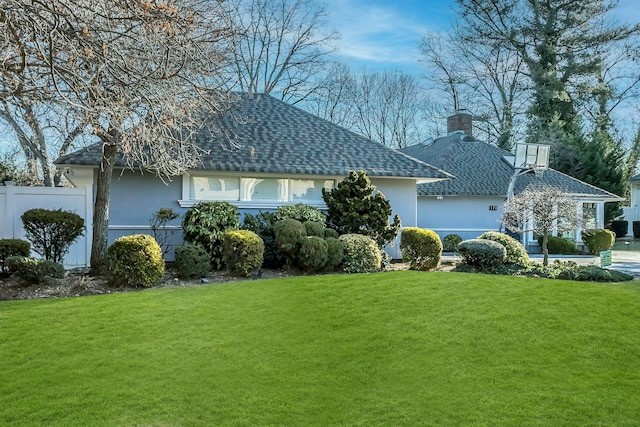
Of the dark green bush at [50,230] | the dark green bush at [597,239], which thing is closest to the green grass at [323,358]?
the dark green bush at [50,230]

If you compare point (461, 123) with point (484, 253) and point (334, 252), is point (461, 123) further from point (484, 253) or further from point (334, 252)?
point (334, 252)

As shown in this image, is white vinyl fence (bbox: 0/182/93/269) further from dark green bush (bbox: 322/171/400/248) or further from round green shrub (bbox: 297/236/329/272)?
dark green bush (bbox: 322/171/400/248)

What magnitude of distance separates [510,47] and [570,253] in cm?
1948

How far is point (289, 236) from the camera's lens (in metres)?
11.9

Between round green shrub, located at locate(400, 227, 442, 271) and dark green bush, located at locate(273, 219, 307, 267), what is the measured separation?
8.63 ft

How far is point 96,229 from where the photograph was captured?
38.0 ft

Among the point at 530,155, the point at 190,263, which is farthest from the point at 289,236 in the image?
the point at 530,155

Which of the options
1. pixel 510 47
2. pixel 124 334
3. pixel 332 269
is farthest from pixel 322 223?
pixel 510 47

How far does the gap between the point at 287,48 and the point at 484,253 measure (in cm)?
2164

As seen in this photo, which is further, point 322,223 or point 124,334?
point 322,223

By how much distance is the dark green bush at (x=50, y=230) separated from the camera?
11016mm

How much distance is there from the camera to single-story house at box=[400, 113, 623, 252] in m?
24.3

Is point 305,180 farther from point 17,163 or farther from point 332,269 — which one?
point 17,163

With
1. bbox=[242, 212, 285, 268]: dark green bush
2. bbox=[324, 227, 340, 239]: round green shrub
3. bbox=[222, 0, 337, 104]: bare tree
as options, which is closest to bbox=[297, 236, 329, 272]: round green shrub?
bbox=[242, 212, 285, 268]: dark green bush
